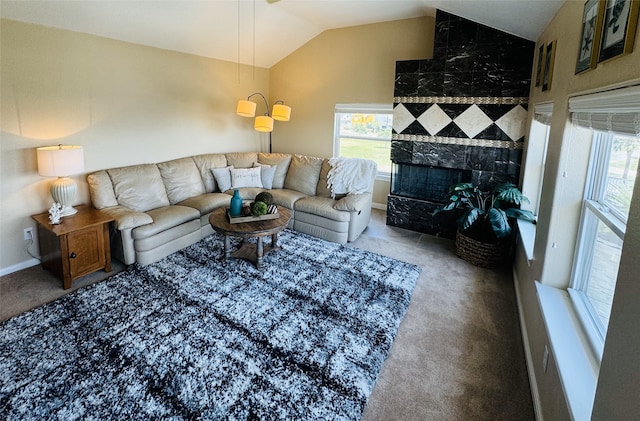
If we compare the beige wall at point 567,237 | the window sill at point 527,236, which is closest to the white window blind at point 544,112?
the beige wall at point 567,237

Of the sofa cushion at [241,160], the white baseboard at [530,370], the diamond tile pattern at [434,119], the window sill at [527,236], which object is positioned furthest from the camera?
the sofa cushion at [241,160]

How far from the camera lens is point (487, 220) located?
12.5 ft

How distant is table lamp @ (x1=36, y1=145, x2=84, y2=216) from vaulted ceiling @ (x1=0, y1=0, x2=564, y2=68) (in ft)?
3.97

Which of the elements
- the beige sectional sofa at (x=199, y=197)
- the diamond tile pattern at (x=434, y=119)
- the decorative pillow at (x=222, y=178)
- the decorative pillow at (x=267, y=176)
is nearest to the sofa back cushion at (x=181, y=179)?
the beige sectional sofa at (x=199, y=197)

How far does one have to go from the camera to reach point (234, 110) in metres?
5.64

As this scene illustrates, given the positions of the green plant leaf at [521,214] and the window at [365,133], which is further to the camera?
the window at [365,133]

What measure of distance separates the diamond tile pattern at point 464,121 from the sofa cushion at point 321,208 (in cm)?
140

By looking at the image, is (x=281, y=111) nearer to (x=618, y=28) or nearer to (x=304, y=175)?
(x=304, y=175)

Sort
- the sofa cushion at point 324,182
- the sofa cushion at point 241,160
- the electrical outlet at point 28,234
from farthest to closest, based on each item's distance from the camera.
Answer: the sofa cushion at point 241,160, the sofa cushion at point 324,182, the electrical outlet at point 28,234

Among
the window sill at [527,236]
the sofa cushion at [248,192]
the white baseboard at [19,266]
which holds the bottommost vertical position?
the white baseboard at [19,266]

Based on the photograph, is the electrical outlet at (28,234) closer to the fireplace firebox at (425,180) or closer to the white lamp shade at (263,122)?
the white lamp shade at (263,122)

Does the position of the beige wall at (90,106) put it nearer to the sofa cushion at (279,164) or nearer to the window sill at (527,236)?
the sofa cushion at (279,164)

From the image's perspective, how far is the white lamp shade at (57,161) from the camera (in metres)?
3.07

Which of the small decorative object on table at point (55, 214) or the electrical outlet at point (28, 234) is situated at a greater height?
the small decorative object on table at point (55, 214)
